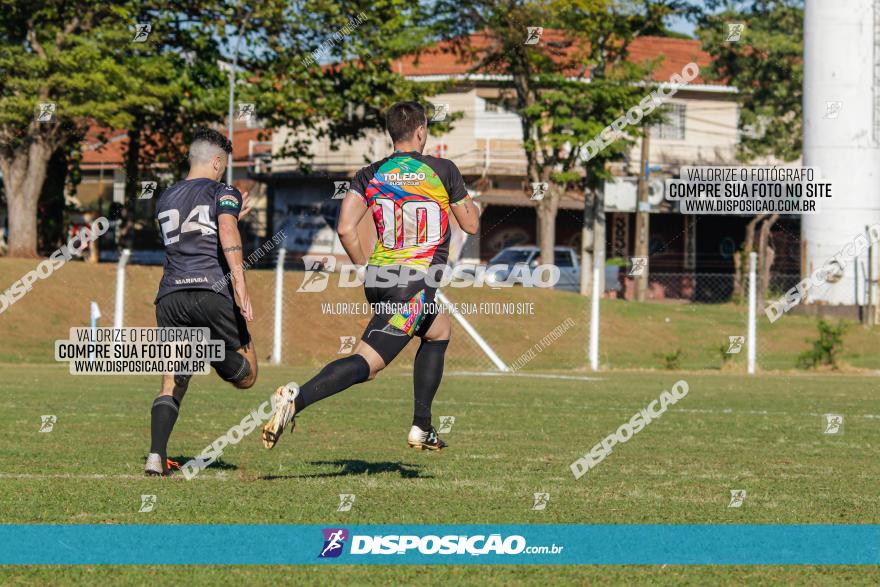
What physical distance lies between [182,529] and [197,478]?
2212mm

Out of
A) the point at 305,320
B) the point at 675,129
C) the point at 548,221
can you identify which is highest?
the point at 675,129

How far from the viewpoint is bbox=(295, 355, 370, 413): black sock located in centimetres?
733

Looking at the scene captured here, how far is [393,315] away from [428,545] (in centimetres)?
235

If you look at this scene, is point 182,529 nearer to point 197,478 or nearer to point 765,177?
point 197,478

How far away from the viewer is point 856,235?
31047 mm

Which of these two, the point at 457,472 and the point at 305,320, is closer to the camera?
the point at 457,472

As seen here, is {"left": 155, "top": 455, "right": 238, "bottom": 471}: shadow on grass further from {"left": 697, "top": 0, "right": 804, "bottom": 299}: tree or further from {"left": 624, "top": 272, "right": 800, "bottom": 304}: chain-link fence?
{"left": 697, "top": 0, "right": 804, "bottom": 299}: tree

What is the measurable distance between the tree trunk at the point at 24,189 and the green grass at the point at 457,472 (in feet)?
57.8

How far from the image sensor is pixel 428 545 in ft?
18.2

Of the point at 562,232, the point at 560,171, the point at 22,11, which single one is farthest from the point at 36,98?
the point at 562,232
